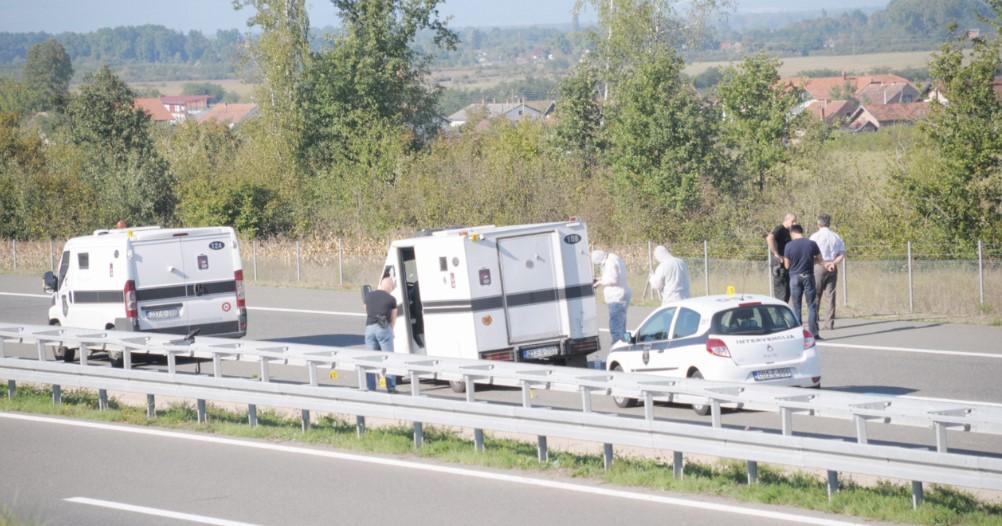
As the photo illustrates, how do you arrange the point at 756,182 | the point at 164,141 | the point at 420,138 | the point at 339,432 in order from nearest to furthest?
the point at 339,432
the point at 756,182
the point at 420,138
the point at 164,141

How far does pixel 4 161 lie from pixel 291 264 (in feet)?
85.1

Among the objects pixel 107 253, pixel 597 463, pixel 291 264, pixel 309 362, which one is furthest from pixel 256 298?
pixel 597 463

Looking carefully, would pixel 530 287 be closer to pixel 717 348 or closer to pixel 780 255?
pixel 717 348

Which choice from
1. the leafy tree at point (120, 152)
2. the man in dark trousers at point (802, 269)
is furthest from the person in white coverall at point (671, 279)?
the leafy tree at point (120, 152)

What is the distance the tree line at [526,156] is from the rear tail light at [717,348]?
19.9 metres

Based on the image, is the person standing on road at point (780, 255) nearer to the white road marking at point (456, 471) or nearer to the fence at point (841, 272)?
the fence at point (841, 272)

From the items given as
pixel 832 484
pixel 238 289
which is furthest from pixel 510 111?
pixel 832 484

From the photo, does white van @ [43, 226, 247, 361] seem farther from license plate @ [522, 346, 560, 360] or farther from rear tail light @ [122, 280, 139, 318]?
license plate @ [522, 346, 560, 360]

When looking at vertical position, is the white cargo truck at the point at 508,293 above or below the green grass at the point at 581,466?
above

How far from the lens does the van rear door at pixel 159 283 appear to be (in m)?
21.1

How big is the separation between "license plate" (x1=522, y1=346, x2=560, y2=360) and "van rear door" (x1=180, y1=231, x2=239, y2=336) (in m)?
6.15

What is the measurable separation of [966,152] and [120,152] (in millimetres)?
48073

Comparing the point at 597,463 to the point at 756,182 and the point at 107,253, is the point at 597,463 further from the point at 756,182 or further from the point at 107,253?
the point at 756,182

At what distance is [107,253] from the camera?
843 inches
